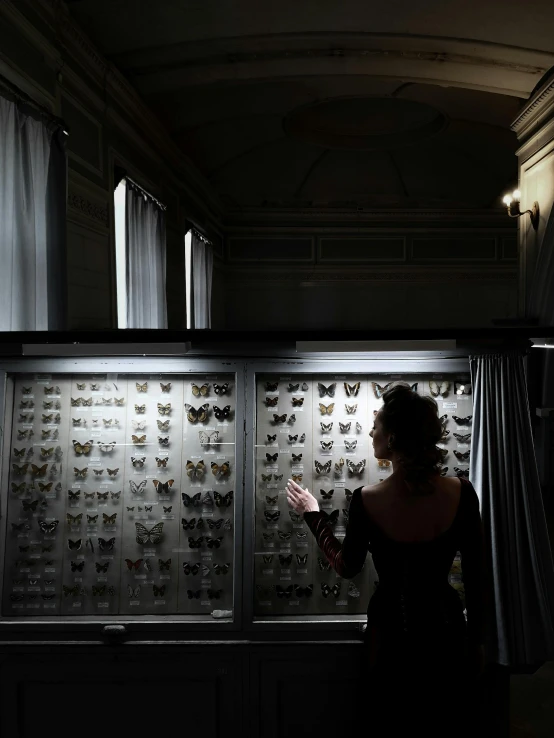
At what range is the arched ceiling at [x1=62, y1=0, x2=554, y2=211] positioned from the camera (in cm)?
439

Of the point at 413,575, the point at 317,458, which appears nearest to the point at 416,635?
the point at 413,575

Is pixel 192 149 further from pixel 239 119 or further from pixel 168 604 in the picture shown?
pixel 168 604

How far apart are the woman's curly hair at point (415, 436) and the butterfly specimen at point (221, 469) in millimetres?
999

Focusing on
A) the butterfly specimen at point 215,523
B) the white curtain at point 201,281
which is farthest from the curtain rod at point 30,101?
the white curtain at point 201,281

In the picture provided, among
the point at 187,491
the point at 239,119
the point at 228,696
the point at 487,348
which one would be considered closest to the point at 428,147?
the point at 239,119

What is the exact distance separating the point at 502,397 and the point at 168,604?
1.87m

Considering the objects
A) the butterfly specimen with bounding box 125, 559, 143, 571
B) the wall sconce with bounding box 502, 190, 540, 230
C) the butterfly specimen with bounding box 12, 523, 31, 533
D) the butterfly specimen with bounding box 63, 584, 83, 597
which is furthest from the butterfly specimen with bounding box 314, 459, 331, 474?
the wall sconce with bounding box 502, 190, 540, 230

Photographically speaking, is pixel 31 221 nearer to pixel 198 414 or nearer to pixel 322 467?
pixel 198 414

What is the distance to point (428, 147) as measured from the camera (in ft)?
28.5

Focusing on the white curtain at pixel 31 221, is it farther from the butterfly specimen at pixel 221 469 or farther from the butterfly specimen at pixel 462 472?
the butterfly specimen at pixel 462 472

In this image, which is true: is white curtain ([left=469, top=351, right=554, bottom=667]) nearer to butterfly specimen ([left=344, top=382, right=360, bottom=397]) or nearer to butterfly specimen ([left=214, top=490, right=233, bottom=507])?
butterfly specimen ([left=344, top=382, right=360, bottom=397])

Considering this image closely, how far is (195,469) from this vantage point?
2709 mm

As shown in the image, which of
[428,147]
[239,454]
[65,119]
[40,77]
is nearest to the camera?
[239,454]

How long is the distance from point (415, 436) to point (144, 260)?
14.5ft
